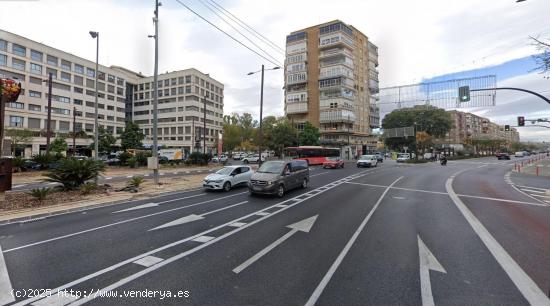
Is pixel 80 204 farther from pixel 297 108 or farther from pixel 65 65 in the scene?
pixel 65 65

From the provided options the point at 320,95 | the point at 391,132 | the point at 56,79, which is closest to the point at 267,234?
the point at 391,132

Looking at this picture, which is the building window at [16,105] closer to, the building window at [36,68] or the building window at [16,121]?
the building window at [16,121]

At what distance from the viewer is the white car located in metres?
13.8

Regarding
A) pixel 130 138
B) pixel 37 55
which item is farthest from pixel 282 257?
pixel 37 55

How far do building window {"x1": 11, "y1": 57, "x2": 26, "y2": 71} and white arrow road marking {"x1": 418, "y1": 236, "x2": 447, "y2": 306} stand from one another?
71081 millimetres

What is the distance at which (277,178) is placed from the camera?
1188cm

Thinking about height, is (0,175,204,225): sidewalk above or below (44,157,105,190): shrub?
below

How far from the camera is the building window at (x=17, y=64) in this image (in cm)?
4828

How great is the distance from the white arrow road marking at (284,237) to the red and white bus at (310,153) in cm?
2920

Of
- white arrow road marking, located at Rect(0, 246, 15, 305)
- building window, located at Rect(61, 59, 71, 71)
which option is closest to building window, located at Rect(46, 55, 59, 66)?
building window, located at Rect(61, 59, 71, 71)

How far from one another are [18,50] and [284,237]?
7023 cm

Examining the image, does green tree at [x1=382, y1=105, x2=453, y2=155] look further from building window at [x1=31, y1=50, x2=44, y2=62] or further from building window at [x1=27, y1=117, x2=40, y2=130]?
building window at [x1=31, y1=50, x2=44, y2=62]

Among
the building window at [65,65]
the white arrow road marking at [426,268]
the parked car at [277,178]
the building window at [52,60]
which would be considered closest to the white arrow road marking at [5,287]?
the white arrow road marking at [426,268]

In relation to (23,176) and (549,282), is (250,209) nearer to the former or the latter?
(549,282)
